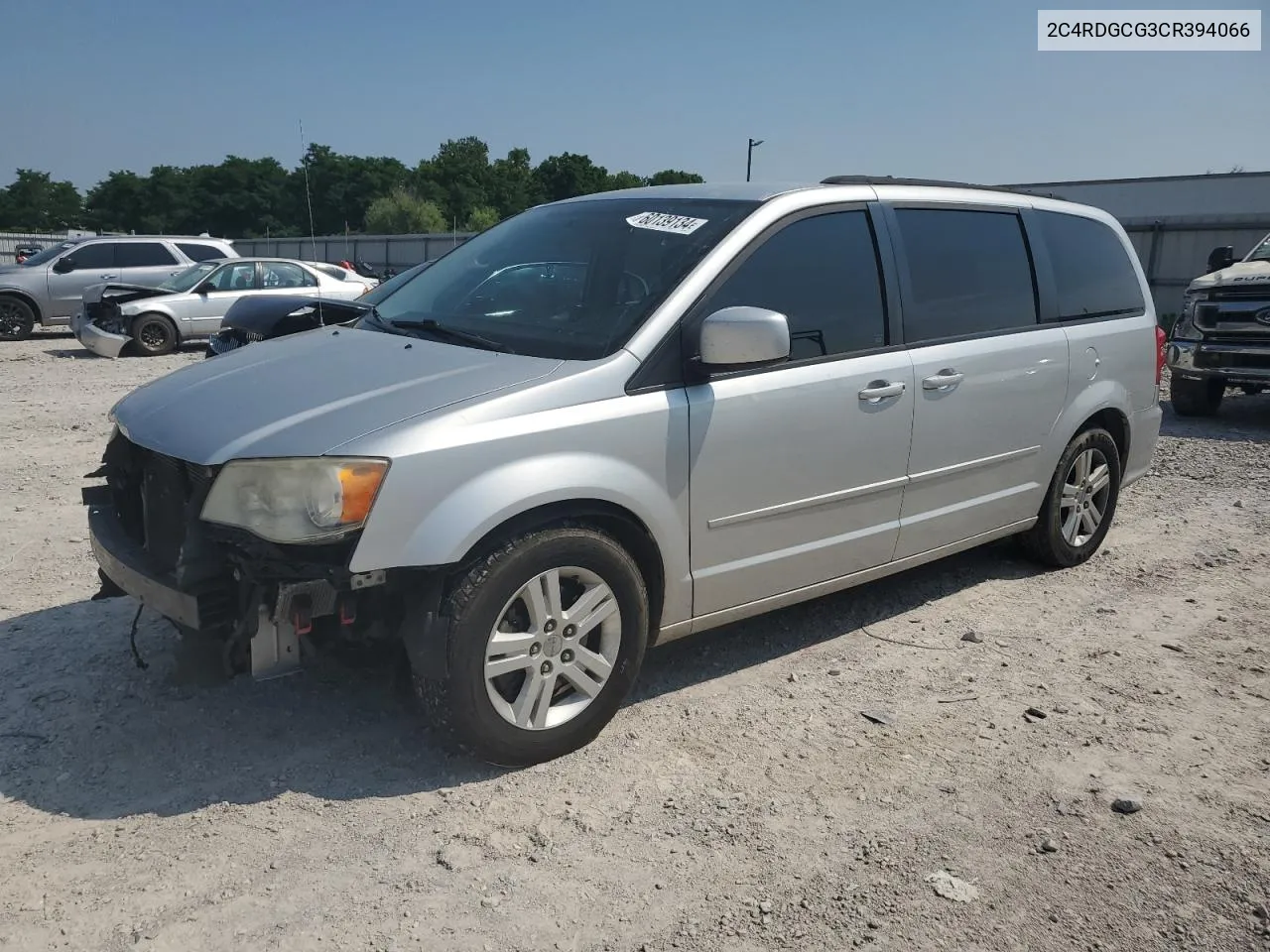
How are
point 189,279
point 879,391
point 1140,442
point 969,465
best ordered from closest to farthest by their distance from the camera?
point 879,391
point 969,465
point 1140,442
point 189,279

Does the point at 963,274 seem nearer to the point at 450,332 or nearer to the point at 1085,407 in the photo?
the point at 1085,407

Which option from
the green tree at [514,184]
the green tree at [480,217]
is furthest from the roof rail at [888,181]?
the green tree at [514,184]

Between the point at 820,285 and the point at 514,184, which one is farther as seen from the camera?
the point at 514,184

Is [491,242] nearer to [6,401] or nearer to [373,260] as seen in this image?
[6,401]

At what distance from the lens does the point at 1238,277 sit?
10.0 m

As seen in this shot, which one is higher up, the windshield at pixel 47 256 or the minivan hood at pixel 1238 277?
the windshield at pixel 47 256

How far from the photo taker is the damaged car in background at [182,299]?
47.6 feet

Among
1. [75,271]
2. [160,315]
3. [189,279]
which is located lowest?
[160,315]

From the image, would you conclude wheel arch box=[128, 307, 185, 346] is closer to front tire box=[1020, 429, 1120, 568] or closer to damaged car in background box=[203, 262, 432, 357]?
damaged car in background box=[203, 262, 432, 357]

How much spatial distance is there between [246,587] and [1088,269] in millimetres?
4459

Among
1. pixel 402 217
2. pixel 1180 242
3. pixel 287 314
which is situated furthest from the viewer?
pixel 402 217

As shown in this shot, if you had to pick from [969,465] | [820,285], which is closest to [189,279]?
[820,285]

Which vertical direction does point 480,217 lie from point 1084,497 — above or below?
above

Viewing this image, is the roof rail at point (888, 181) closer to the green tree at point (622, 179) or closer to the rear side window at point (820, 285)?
the rear side window at point (820, 285)
